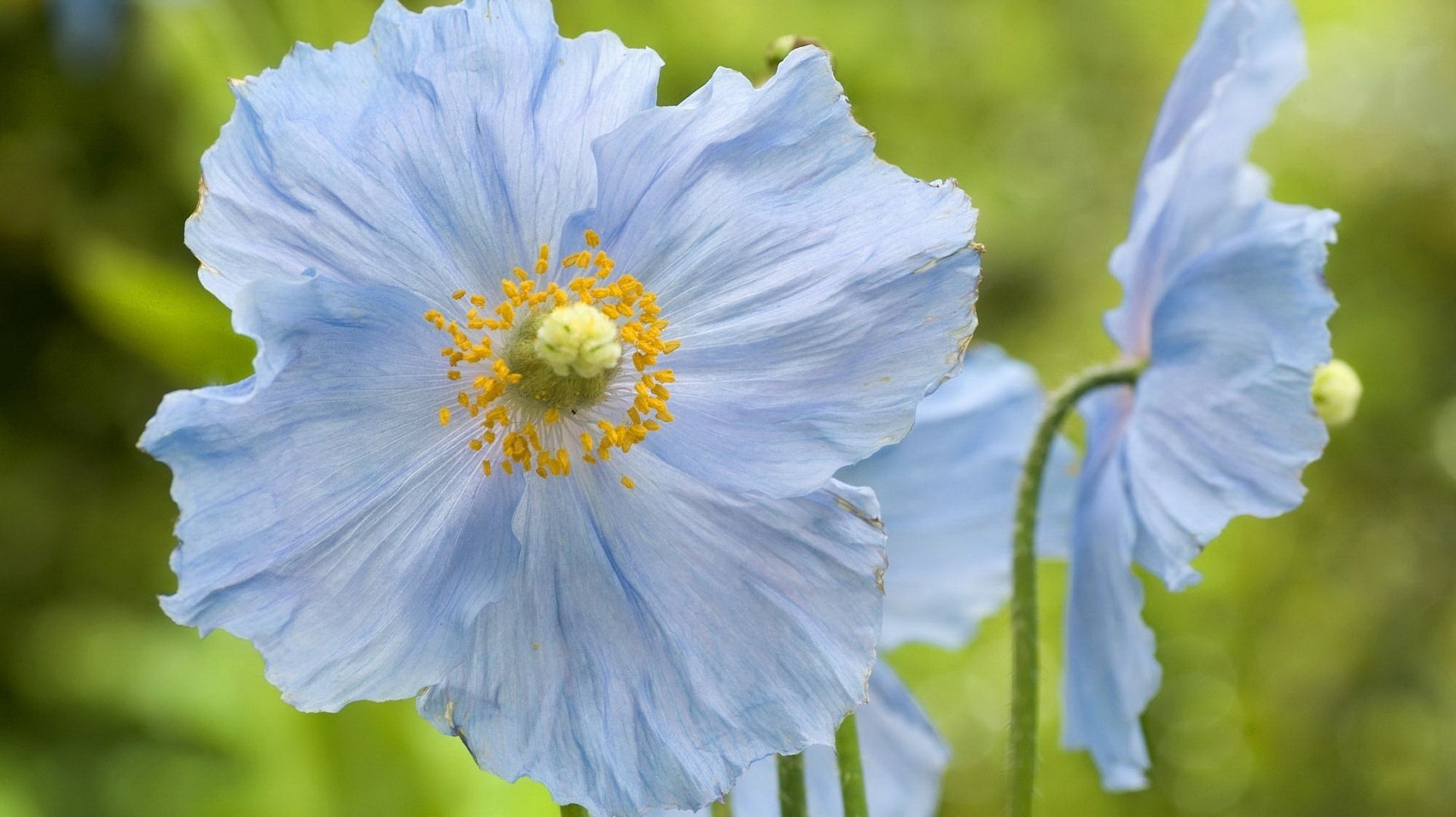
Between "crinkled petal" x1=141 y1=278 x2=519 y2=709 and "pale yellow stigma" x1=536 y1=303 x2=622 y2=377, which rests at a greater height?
"pale yellow stigma" x1=536 y1=303 x2=622 y2=377

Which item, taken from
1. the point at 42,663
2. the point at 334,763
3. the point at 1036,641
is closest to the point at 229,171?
the point at 1036,641

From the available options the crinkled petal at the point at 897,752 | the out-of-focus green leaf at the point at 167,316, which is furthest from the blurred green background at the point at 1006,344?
the crinkled petal at the point at 897,752

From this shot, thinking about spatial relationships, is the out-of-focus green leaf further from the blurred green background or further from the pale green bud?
the pale green bud

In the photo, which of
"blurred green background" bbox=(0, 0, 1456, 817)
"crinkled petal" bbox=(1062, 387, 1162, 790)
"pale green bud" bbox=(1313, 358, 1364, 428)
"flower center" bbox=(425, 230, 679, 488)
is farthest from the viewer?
"blurred green background" bbox=(0, 0, 1456, 817)

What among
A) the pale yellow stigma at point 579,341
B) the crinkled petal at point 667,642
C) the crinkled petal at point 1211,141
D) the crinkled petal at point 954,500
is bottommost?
the crinkled petal at point 667,642

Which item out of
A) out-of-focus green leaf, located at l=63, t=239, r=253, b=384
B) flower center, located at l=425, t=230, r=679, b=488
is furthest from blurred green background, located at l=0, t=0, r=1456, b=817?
flower center, located at l=425, t=230, r=679, b=488

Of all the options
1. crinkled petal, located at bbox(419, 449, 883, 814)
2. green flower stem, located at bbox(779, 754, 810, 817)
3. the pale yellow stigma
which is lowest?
green flower stem, located at bbox(779, 754, 810, 817)

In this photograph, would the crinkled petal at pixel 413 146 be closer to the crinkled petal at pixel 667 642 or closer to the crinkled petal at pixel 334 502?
the crinkled petal at pixel 334 502
